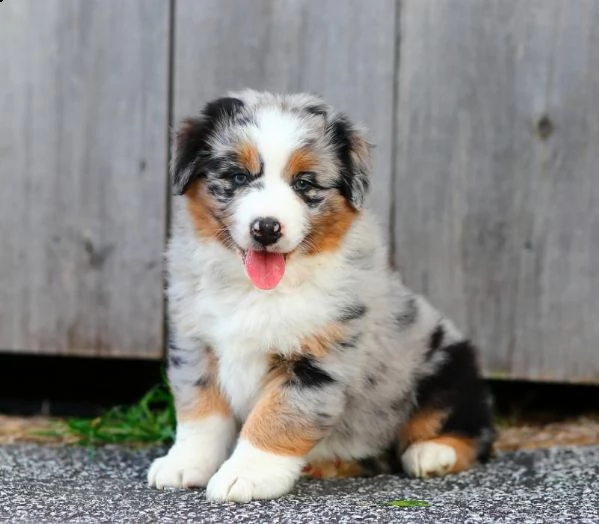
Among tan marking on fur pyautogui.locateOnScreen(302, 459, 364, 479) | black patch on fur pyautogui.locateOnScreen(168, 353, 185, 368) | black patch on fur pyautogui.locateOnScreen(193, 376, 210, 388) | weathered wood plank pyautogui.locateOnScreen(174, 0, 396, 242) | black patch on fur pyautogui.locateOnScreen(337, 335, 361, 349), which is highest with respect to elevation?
weathered wood plank pyautogui.locateOnScreen(174, 0, 396, 242)

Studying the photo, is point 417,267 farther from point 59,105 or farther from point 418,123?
point 59,105

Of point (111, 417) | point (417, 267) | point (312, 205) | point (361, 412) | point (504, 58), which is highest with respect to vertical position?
point (504, 58)

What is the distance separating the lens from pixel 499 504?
3.93 metres

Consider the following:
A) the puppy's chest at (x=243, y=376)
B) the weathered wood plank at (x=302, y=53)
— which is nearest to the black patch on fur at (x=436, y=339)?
the puppy's chest at (x=243, y=376)

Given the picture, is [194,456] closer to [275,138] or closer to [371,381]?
[371,381]

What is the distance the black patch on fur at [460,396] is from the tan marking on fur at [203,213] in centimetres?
114

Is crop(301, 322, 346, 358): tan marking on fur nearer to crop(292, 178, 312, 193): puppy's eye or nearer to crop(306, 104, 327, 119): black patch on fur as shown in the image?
crop(292, 178, 312, 193): puppy's eye

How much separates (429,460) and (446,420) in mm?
236

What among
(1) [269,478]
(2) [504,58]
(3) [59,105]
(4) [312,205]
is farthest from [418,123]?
(1) [269,478]

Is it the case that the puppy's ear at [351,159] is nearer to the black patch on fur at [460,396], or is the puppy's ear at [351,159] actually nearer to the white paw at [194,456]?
the black patch on fur at [460,396]

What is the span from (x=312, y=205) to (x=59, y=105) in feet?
7.02

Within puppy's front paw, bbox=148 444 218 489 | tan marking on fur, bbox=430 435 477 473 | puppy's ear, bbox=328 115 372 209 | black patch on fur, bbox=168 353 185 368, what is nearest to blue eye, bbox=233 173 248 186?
puppy's ear, bbox=328 115 372 209

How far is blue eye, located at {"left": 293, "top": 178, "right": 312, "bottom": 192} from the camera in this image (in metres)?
4.07

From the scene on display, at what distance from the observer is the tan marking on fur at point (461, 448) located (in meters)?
4.57
